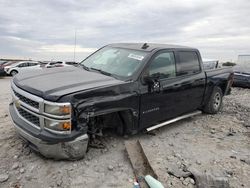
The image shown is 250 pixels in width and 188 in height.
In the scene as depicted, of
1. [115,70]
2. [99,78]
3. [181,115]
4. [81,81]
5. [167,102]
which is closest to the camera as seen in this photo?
[81,81]

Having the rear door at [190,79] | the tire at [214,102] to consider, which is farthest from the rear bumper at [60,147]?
the tire at [214,102]

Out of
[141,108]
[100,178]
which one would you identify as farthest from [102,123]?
[100,178]

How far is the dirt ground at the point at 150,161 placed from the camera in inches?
135

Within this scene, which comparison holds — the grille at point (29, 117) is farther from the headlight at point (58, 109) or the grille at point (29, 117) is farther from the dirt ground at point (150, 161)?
the dirt ground at point (150, 161)

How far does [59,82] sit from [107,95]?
2.43 feet

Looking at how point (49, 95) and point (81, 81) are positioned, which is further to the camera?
point (81, 81)

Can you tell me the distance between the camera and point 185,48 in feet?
18.7

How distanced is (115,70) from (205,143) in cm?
220

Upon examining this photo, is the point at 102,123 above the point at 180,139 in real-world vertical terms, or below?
above

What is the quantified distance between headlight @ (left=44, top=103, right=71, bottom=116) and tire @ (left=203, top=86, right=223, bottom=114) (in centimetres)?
424

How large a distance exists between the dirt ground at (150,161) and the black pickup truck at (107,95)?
0.85ft

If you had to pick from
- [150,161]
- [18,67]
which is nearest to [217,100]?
[150,161]

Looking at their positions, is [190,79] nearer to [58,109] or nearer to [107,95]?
[107,95]

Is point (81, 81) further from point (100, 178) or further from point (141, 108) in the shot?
point (100, 178)
